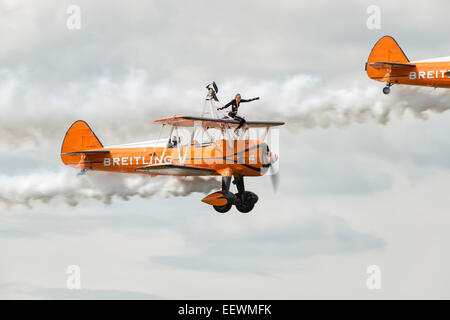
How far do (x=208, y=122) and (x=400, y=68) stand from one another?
1129 centimetres

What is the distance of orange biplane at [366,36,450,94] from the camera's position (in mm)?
32344

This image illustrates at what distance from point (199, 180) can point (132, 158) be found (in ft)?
8.58

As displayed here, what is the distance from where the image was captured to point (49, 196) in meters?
30.3

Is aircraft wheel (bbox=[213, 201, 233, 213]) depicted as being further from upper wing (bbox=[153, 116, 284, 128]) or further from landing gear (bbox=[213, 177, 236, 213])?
upper wing (bbox=[153, 116, 284, 128])

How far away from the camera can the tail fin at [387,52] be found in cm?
3394

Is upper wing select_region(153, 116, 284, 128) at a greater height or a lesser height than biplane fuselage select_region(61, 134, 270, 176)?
greater

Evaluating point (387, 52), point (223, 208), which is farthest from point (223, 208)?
point (387, 52)

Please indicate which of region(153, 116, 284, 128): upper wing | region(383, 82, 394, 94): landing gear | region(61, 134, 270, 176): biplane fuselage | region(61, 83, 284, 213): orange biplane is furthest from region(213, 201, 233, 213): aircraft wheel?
region(383, 82, 394, 94): landing gear

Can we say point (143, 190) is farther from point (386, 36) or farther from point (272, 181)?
point (386, 36)

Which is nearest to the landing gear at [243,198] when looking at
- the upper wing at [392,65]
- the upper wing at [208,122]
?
the upper wing at [208,122]

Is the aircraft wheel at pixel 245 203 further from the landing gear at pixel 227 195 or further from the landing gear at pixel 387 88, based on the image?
the landing gear at pixel 387 88

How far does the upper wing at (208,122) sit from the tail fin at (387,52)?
956cm

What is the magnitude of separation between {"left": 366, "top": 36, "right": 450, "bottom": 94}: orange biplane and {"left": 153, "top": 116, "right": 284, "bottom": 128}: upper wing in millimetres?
8713

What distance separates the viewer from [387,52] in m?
34.1
